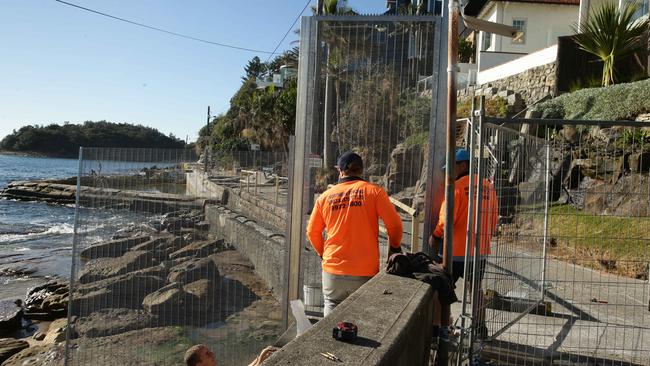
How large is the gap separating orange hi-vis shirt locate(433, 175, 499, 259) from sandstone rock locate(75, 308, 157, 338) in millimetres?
3308

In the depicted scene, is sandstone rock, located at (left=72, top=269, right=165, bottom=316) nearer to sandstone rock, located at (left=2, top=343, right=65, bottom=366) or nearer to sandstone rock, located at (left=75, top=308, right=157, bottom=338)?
sandstone rock, located at (left=75, top=308, right=157, bottom=338)

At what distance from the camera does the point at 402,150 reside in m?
5.23

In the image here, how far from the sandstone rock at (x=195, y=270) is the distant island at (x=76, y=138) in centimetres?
13938

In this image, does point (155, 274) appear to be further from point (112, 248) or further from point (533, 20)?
point (533, 20)

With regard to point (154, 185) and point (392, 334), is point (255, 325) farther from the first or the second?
point (392, 334)

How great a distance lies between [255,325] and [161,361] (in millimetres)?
1043

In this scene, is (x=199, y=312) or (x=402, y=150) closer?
(x=402, y=150)

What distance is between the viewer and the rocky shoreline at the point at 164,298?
5.82 meters

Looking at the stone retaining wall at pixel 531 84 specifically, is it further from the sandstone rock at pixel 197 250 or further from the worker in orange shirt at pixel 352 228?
the worker in orange shirt at pixel 352 228

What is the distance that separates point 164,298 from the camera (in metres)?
5.76

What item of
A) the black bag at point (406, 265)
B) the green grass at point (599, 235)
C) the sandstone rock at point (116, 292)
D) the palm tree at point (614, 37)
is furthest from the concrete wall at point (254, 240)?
the palm tree at point (614, 37)

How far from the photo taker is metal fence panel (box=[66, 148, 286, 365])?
584 centimetres

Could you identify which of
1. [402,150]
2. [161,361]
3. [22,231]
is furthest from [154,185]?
[22,231]

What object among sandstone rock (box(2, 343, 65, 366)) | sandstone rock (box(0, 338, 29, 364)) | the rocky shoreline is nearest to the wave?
sandstone rock (box(0, 338, 29, 364))
